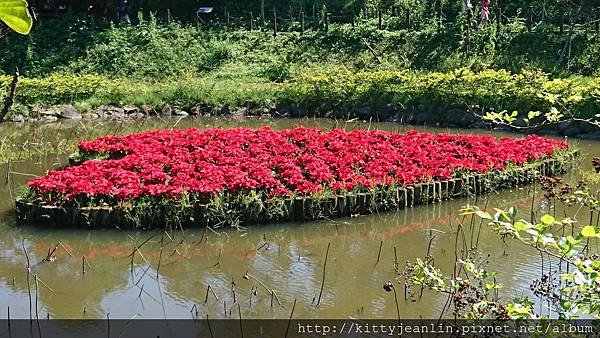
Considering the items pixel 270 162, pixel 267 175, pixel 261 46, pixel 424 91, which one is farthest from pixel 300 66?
pixel 267 175

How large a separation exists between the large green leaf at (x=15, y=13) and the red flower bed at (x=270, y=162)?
7.74 meters

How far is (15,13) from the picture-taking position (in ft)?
4.31

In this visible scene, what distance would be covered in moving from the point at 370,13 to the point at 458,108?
33.3 ft

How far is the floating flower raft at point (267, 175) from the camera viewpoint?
900 centimetres

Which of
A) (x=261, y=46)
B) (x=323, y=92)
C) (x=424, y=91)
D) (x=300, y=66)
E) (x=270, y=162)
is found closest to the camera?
(x=270, y=162)

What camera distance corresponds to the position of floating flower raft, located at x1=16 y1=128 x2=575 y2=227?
9000 millimetres

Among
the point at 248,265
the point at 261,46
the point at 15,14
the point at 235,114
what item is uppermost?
the point at 261,46

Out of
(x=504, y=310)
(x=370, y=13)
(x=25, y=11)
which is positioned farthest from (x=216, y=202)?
(x=370, y=13)

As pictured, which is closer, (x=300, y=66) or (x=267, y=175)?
(x=267, y=175)

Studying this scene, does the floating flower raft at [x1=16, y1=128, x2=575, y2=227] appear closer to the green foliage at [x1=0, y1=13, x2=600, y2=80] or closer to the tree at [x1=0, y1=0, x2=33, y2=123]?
the tree at [x1=0, y1=0, x2=33, y2=123]

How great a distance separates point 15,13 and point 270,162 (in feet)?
29.9

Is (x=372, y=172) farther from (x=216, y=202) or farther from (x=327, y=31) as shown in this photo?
(x=327, y=31)

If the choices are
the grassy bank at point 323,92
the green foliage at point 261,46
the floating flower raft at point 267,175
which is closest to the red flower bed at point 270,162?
the floating flower raft at point 267,175

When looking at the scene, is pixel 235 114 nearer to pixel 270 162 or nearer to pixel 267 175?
pixel 270 162
